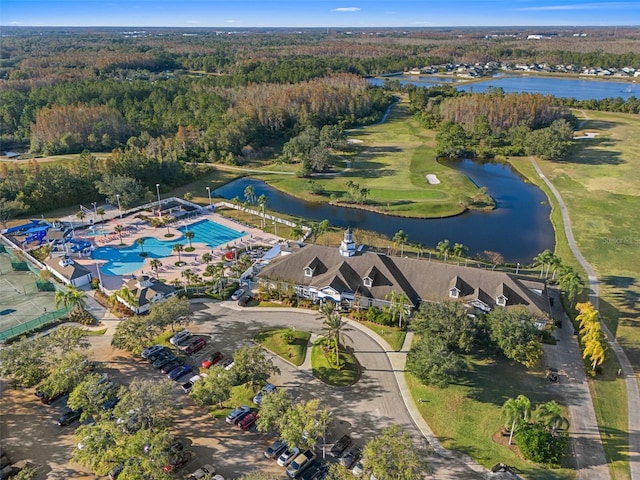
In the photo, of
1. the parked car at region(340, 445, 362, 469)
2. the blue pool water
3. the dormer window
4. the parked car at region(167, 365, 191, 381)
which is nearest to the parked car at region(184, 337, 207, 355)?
the parked car at region(167, 365, 191, 381)

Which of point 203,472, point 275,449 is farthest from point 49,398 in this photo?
point 275,449

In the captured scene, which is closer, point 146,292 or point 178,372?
point 178,372

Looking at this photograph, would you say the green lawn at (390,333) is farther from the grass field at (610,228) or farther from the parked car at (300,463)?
the grass field at (610,228)

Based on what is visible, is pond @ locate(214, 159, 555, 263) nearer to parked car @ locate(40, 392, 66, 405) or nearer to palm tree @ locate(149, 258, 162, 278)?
palm tree @ locate(149, 258, 162, 278)

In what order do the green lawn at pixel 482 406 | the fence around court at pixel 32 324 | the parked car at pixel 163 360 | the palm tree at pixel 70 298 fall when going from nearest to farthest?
the green lawn at pixel 482 406
the parked car at pixel 163 360
the fence around court at pixel 32 324
the palm tree at pixel 70 298

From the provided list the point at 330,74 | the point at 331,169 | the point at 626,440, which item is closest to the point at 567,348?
the point at 626,440

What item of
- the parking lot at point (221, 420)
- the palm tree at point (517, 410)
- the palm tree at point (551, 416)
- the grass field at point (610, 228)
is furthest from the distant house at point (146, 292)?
the grass field at point (610, 228)

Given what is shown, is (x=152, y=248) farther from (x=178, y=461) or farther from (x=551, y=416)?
(x=551, y=416)
